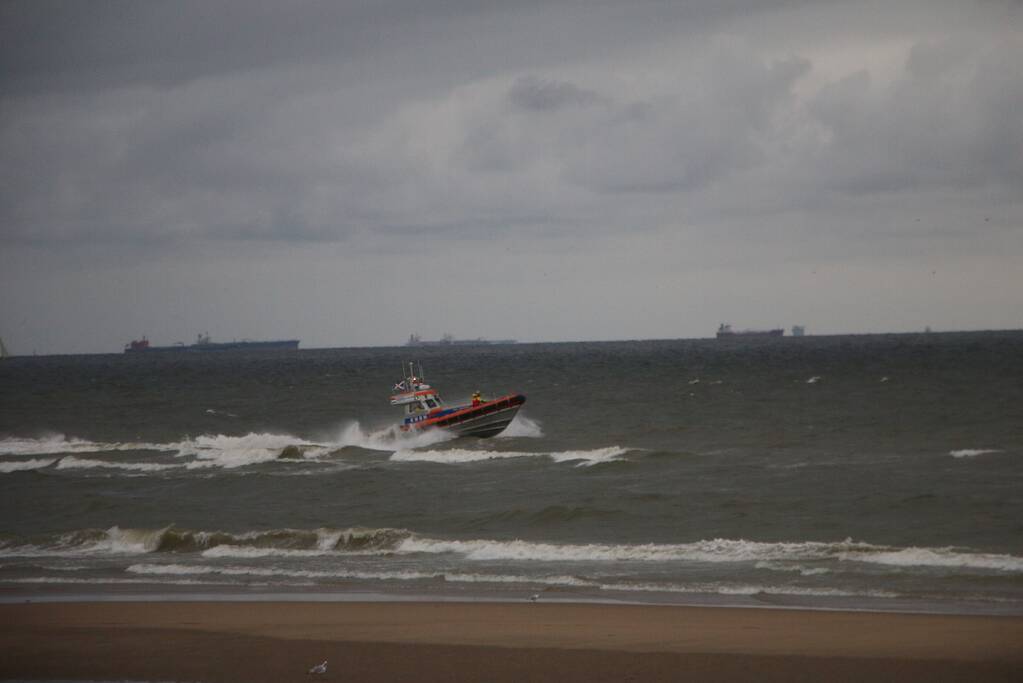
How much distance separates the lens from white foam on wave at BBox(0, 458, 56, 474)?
35.2 meters

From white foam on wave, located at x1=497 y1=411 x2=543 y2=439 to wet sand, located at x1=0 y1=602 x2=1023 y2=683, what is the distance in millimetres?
25985

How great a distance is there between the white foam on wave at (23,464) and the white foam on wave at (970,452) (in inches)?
1061

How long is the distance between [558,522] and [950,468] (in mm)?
11277

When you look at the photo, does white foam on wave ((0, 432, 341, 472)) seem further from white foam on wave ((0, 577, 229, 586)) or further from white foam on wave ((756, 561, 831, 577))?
white foam on wave ((756, 561, 831, 577))

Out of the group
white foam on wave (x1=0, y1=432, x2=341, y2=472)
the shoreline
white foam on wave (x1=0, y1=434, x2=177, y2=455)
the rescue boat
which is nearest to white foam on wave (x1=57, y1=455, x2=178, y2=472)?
white foam on wave (x1=0, y1=432, x2=341, y2=472)

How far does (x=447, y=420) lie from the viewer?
39719mm

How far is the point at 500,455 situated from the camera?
35156mm

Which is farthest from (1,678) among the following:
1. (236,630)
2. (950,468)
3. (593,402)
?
(593,402)

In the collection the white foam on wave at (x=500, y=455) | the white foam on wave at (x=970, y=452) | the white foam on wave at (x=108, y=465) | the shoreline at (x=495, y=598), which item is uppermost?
the white foam on wave at (x=970, y=452)

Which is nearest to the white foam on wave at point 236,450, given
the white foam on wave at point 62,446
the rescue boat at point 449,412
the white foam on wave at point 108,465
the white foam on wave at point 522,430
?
the white foam on wave at point 108,465

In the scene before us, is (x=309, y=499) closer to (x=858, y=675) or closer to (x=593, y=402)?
(x=858, y=675)

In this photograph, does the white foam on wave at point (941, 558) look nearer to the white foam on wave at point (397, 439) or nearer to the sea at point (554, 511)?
the sea at point (554, 511)

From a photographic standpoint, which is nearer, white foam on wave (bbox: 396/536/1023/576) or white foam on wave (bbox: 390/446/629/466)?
white foam on wave (bbox: 396/536/1023/576)

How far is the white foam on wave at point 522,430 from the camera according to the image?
41938mm
